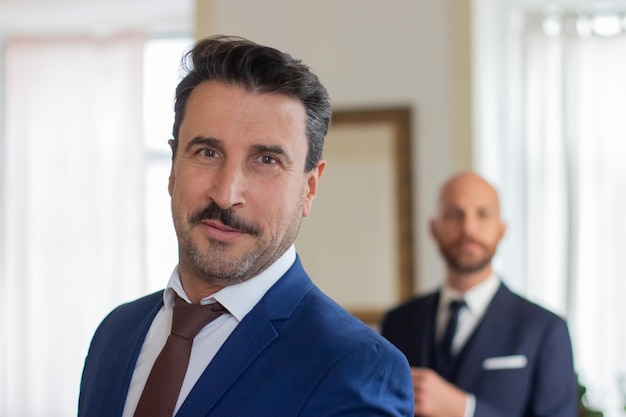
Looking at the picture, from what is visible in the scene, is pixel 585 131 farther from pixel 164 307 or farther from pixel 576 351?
pixel 164 307

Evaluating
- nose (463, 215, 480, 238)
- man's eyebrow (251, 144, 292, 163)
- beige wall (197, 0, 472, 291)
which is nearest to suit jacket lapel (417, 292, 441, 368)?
nose (463, 215, 480, 238)

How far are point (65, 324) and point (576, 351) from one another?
3000 millimetres

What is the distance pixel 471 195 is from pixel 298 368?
7.05 feet

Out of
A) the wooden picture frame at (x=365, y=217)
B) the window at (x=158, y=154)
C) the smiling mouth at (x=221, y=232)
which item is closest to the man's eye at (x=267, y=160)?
the smiling mouth at (x=221, y=232)

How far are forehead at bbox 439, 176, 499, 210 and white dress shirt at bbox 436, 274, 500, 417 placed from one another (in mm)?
252

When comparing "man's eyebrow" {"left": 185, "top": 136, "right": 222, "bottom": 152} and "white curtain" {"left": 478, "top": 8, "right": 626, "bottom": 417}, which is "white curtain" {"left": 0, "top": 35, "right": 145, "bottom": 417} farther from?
"man's eyebrow" {"left": 185, "top": 136, "right": 222, "bottom": 152}

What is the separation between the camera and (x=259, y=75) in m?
1.55

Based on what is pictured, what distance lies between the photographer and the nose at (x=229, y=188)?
150 centimetres

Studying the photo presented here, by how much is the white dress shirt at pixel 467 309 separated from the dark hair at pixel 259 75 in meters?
1.82

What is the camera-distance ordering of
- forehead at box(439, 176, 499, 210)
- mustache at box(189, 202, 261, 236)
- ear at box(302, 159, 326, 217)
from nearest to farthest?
mustache at box(189, 202, 261, 236) < ear at box(302, 159, 326, 217) < forehead at box(439, 176, 499, 210)

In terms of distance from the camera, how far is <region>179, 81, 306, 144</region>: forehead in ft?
5.02

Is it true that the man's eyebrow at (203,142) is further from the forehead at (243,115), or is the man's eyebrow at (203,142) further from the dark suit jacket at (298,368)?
the dark suit jacket at (298,368)

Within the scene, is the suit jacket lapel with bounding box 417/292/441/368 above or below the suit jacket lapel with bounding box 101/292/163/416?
below

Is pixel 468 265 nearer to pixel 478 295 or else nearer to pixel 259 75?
pixel 478 295
